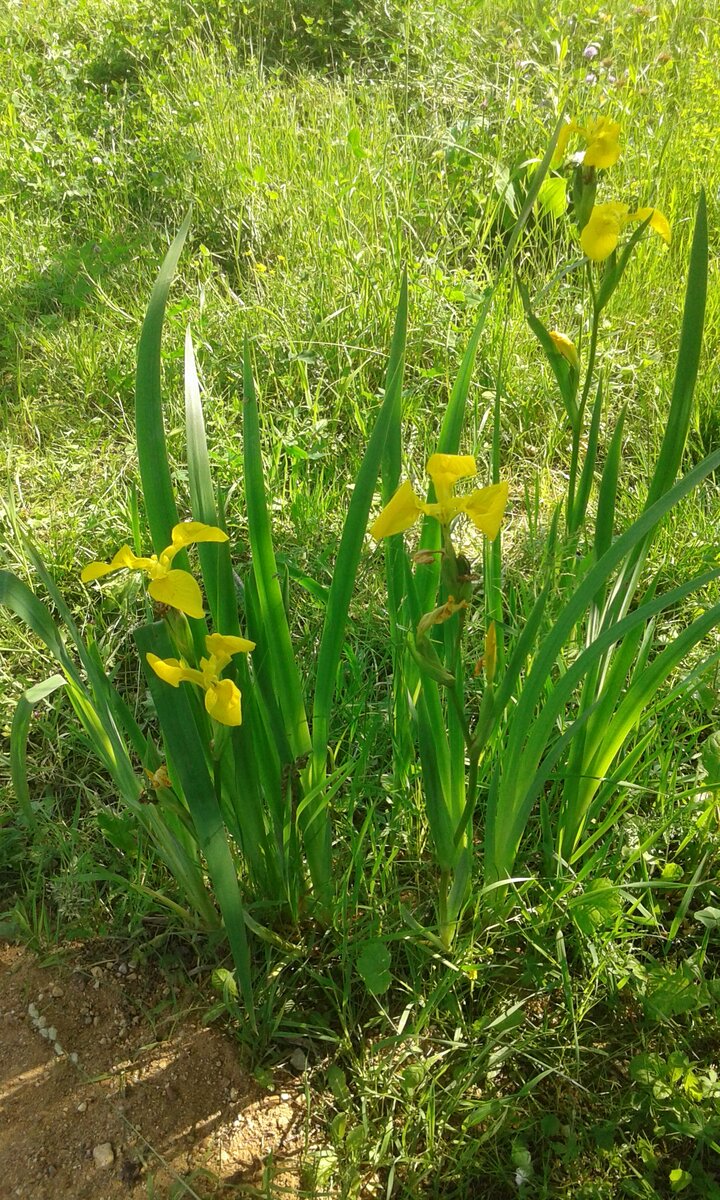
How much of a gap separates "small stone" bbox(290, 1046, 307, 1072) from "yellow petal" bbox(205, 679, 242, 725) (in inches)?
25.0

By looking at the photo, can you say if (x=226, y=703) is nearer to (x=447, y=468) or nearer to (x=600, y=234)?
(x=447, y=468)

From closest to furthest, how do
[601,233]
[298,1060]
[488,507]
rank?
[488,507], [601,233], [298,1060]

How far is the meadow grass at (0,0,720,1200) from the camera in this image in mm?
1155

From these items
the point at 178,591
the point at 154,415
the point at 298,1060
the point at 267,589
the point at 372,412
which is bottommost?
the point at 298,1060

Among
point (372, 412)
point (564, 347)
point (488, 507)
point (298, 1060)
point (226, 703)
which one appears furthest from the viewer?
point (372, 412)

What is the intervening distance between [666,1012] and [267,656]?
0.72 metres

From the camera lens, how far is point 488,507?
29.8 inches

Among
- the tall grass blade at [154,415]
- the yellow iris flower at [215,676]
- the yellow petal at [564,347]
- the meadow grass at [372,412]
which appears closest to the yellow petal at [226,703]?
the yellow iris flower at [215,676]

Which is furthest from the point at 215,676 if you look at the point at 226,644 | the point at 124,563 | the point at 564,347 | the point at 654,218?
the point at 654,218

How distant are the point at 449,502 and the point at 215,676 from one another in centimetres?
31

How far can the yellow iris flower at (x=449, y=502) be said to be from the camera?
75cm

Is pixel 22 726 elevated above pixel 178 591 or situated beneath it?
situated beneath

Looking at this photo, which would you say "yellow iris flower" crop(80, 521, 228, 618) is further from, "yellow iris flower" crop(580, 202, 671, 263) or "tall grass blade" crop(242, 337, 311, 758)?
"yellow iris flower" crop(580, 202, 671, 263)

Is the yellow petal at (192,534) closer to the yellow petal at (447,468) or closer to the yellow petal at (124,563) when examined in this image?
the yellow petal at (124,563)
